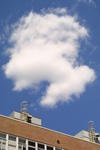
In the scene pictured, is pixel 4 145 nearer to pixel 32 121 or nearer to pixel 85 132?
pixel 32 121

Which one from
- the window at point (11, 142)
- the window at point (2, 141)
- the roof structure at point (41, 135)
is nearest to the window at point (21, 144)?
the roof structure at point (41, 135)

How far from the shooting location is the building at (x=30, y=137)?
35.2 meters

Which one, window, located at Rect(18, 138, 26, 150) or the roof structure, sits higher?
the roof structure

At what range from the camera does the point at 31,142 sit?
3641 centimetres

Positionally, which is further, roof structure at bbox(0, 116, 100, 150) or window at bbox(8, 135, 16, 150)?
roof structure at bbox(0, 116, 100, 150)

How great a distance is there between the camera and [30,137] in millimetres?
36500

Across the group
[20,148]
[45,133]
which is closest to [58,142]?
[45,133]

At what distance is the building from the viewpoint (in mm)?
35219

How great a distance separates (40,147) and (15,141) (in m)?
2.44

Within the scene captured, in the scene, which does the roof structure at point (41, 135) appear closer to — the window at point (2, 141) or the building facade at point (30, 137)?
the building facade at point (30, 137)

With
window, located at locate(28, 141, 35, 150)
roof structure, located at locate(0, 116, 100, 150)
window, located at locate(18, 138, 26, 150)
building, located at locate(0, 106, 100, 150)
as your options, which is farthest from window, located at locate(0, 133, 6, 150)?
window, located at locate(28, 141, 35, 150)

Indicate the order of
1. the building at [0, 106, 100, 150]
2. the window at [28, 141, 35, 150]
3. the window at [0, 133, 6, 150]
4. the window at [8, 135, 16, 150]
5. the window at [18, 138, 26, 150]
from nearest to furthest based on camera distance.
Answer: the window at [0, 133, 6, 150] → the window at [8, 135, 16, 150] → the building at [0, 106, 100, 150] → the window at [18, 138, 26, 150] → the window at [28, 141, 35, 150]

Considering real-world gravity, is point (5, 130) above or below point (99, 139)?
below

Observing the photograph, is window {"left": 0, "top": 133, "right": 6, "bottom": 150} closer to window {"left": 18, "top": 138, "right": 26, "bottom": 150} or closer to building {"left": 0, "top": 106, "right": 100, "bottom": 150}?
building {"left": 0, "top": 106, "right": 100, "bottom": 150}
